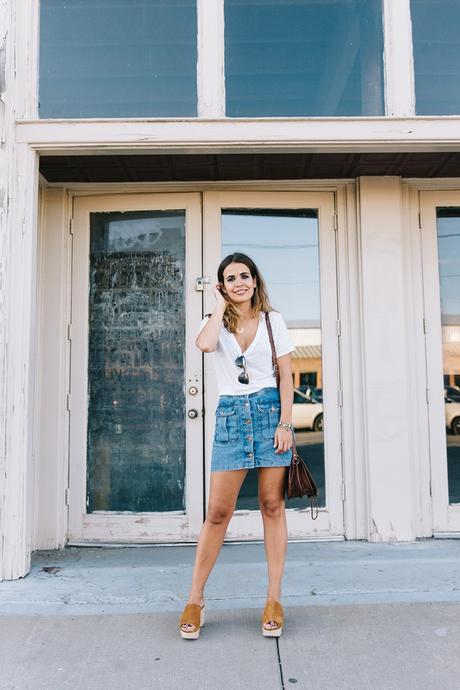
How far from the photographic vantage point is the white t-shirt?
8.95ft

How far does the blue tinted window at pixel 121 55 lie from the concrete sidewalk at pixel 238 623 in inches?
121

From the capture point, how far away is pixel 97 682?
93.4 inches

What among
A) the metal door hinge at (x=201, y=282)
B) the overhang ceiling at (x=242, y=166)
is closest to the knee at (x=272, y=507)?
the metal door hinge at (x=201, y=282)

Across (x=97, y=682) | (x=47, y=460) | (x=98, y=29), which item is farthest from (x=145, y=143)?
(x=97, y=682)

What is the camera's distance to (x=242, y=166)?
4004 mm

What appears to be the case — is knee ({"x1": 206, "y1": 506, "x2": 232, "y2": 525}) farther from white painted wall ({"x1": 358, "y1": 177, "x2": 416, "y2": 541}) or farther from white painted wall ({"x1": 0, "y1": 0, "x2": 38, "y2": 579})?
white painted wall ({"x1": 358, "y1": 177, "x2": 416, "y2": 541})

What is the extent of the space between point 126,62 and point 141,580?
349 centimetres

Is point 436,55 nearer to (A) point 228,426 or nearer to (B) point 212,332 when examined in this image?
(B) point 212,332

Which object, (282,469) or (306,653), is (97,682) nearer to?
(306,653)

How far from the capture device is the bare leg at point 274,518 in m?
2.71

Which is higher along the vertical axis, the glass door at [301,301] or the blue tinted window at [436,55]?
the blue tinted window at [436,55]

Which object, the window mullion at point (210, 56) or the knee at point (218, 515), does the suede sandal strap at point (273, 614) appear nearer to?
the knee at point (218, 515)

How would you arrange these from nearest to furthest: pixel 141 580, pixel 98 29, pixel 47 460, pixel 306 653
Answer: pixel 306 653
pixel 141 580
pixel 98 29
pixel 47 460

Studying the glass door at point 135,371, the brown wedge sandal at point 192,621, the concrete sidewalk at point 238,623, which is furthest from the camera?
the glass door at point 135,371
